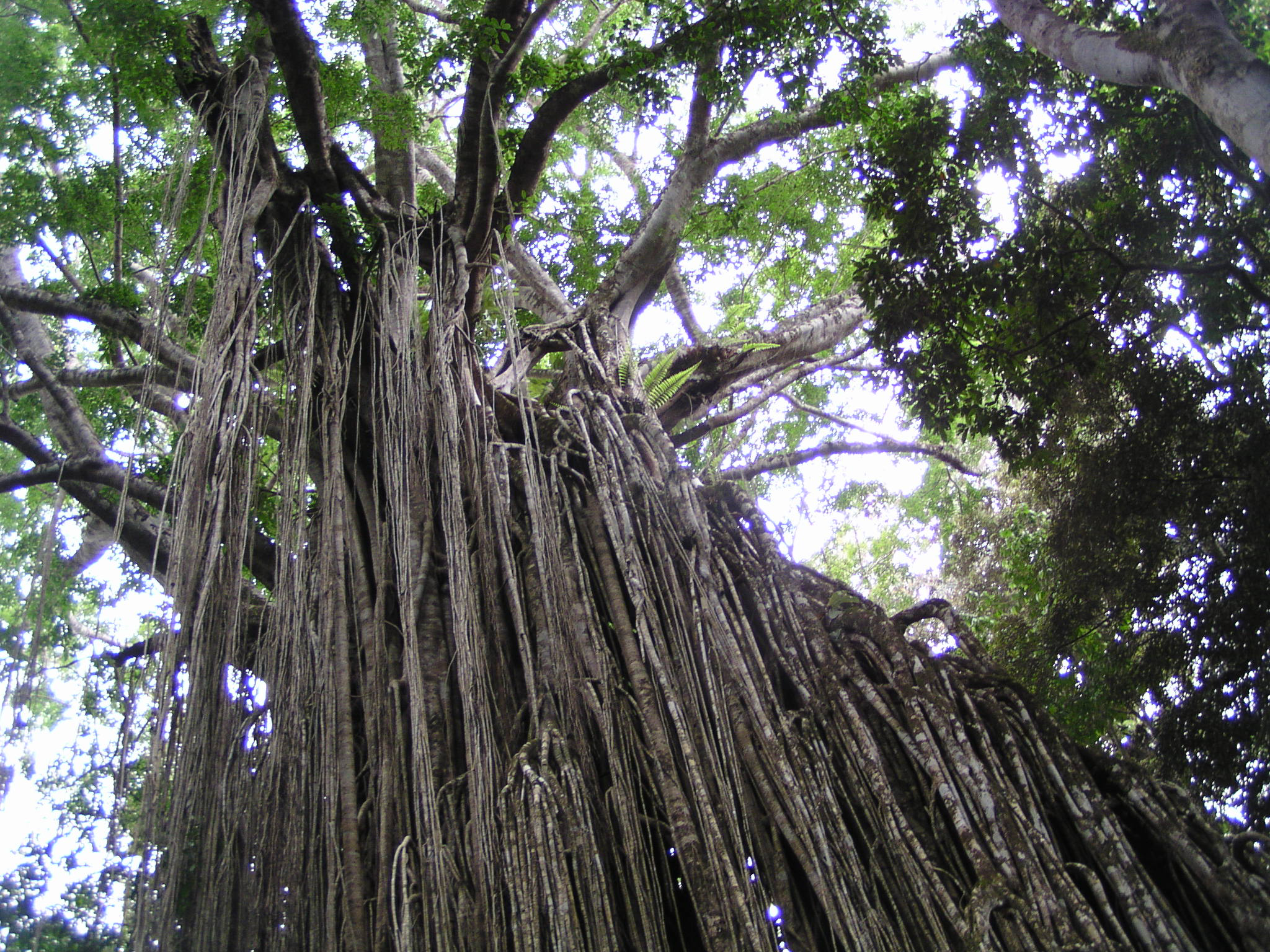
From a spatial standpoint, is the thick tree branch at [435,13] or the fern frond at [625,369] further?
the fern frond at [625,369]

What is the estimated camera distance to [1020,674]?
4.38 m

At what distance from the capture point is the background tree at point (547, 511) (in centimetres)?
256

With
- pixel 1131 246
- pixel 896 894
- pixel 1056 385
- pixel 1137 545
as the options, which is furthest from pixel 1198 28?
pixel 896 894

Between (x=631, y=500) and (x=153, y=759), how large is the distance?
5.43 ft

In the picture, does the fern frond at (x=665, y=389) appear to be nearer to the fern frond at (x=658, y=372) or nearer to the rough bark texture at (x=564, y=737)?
the fern frond at (x=658, y=372)

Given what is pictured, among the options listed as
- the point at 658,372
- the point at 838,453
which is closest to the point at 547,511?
the point at 658,372


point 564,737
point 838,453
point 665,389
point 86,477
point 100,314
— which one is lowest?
point 564,737

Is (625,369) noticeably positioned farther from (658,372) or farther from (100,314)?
(100,314)

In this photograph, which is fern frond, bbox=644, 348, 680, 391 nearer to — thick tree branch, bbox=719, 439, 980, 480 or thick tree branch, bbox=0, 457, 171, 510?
thick tree branch, bbox=719, 439, 980, 480

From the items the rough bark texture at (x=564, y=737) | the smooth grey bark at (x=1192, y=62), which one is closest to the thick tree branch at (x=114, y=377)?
the rough bark texture at (x=564, y=737)

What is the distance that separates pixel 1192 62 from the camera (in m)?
2.60

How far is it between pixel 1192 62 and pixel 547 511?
2.28 m

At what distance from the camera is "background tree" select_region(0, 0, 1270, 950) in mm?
2561

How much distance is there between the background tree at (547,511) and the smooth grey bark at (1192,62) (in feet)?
2.11
